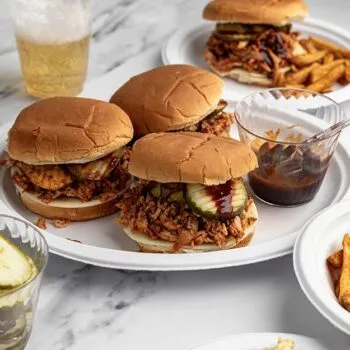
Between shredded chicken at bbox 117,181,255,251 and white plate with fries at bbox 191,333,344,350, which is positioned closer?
white plate with fries at bbox 191,333,344,350

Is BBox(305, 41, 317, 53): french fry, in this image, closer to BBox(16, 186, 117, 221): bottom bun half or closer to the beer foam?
the beer foam

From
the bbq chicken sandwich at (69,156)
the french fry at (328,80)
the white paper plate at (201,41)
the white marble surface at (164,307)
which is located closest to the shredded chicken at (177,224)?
the white marble surface at (164,307)

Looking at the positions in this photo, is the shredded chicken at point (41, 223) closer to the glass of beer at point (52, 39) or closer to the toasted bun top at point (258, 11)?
the glass of beer at point (52, 39)

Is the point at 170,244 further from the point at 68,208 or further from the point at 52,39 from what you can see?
the point at 52,39

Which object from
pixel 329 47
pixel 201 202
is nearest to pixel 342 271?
pixel 201 202

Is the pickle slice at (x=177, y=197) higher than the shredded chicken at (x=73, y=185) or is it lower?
higher

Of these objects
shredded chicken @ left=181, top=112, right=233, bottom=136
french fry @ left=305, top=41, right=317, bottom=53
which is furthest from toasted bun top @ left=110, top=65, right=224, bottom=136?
french fry @ left=305, top=41, right=317, bottom=53
